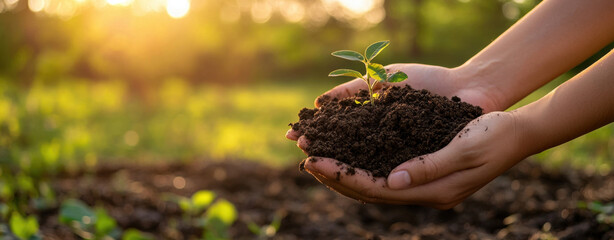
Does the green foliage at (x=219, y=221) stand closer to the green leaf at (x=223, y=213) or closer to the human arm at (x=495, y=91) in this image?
the green leaf at (x=223, y=213)

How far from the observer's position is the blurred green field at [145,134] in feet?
11.0

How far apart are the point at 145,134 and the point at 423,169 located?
14.6ft

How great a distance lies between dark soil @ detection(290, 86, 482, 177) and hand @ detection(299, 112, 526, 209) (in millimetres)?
48

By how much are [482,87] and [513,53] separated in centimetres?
14

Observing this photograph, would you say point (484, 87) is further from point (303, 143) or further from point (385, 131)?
point (303, 143)

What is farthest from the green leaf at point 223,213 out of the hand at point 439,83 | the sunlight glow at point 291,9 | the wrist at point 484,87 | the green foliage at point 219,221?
the sunlight glow at point 291,9

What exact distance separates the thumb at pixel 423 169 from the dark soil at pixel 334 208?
0.47 meters

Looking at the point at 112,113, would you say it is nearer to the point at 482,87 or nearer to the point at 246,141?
the point at 246,141

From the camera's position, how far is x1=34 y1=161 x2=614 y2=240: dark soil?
6.26 feet

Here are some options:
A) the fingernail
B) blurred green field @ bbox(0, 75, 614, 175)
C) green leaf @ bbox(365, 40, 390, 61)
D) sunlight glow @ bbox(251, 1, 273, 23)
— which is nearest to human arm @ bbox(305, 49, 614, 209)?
the fingernail

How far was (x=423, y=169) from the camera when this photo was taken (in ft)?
4.04

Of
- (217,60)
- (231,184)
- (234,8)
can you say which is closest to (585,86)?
(231,184)

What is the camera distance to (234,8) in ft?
46.5

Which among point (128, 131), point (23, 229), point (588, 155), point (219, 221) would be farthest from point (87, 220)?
point (128, 131)
